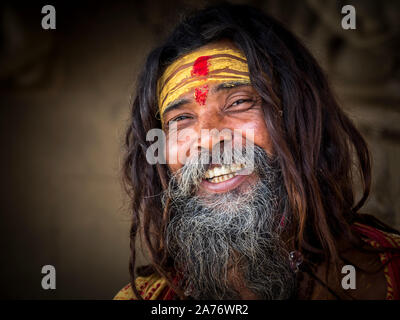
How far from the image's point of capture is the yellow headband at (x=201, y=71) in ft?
5.72

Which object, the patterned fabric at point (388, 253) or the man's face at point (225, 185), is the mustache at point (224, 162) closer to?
the man's face at point (225, 185)

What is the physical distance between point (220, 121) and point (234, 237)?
0.54 metres

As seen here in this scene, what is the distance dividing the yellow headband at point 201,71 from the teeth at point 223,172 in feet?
1.32

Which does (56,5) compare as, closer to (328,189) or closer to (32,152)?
(32,152)

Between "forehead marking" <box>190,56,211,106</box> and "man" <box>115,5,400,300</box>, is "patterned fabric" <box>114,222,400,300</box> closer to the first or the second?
"man" <box>115,5,400,300</box>

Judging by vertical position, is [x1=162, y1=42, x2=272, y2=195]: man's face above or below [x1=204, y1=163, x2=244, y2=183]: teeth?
above

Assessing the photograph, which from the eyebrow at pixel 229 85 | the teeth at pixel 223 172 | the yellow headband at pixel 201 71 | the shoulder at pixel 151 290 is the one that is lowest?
the shoulder at pixel 151 290

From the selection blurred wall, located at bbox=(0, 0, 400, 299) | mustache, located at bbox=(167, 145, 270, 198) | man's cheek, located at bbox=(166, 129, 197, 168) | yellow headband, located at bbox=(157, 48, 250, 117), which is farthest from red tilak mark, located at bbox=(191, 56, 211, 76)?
blurred wall, located at bbox=(0, 0, 400, 299)

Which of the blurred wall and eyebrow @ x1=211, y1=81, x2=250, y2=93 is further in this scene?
the blurred wall

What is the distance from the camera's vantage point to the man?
167cm

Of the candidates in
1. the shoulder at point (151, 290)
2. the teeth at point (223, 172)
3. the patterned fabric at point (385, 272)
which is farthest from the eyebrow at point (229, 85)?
the shoulder at point (151, 290)

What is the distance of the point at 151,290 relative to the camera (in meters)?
1.91

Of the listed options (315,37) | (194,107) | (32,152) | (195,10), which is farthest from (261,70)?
(32,152)

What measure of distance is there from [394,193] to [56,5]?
3.03 metres
